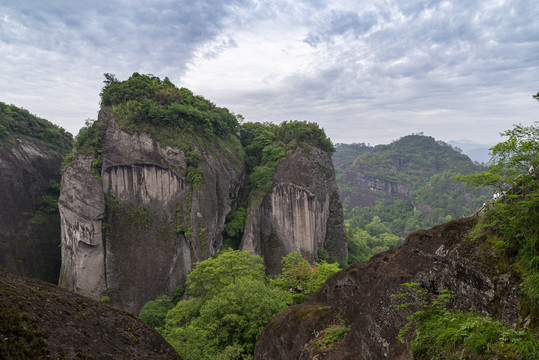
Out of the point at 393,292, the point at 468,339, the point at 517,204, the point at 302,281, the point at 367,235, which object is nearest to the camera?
the point at 468,339

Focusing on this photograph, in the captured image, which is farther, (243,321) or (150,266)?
(150,266)

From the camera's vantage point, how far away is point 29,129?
3191cm

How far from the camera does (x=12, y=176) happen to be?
27.4 metres

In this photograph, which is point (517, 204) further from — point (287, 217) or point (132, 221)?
point (132, 221)

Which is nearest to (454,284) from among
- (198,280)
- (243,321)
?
(243,321)

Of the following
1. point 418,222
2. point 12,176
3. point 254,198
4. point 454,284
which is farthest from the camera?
point 418,222

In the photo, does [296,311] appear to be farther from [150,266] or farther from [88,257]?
[88,257]

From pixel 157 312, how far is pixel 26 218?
18621 mm

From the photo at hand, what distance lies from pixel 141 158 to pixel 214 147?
7.30 metres

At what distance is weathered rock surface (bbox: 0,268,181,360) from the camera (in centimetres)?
400

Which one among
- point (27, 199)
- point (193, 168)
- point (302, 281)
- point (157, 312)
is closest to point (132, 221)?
point (193, 168)

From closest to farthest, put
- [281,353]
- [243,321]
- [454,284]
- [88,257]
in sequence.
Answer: [454,284] < [281,353] < [243,321] < [88,257]

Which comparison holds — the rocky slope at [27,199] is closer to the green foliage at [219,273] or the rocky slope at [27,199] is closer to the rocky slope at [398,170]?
the green foliage at [219,273]

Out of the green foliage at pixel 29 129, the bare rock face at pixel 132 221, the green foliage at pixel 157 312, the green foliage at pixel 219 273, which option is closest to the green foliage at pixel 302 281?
the green foliage at pixel 219 273
